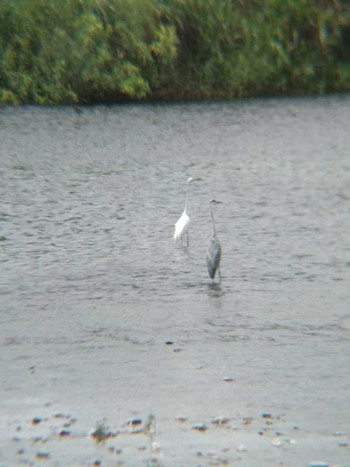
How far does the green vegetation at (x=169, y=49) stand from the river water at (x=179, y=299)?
909 cm

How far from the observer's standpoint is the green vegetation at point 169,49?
27.3 m

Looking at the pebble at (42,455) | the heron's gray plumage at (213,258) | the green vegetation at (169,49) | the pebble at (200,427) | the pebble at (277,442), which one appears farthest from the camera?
the green vegetation at (169,49)

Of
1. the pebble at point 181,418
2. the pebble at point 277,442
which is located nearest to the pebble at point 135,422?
the pebble at point 181,418

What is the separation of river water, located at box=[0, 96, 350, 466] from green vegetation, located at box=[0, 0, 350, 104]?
9.09 meters

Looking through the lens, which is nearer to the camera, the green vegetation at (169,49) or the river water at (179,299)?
the river water at (179,299)

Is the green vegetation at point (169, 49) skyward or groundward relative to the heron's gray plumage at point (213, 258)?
skyward

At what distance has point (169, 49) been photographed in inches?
1097

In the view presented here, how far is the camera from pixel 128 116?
79.8 feet

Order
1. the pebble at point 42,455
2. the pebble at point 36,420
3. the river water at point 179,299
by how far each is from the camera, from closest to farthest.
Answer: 1. the pebble at point 42,455
2. the pebble at point 36,420
3. the river water at point 179,299

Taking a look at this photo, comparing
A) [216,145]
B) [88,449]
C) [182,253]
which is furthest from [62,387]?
[216,145]

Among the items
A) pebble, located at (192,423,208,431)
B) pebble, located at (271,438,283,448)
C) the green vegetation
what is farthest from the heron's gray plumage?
the green vegetation

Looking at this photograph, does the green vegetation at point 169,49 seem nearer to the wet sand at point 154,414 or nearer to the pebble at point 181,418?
the wet sand at point 154,414

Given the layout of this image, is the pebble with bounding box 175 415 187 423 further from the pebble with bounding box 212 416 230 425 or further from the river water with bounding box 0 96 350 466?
the pebble with bounding box 212 416 230 425

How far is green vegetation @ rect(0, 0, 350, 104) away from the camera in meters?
27.3
